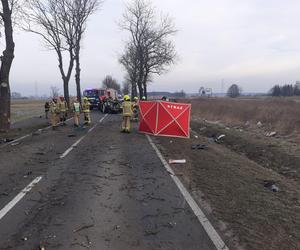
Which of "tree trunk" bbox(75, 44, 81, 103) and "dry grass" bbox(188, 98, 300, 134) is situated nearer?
"dry grass" bbox(188, 98, 300, 134)

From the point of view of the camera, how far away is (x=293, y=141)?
2097cm

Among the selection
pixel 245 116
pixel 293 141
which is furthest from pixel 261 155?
pixel 245 116

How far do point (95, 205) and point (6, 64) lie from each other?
17.2m

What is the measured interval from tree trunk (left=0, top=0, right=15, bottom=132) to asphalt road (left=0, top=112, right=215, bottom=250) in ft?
31.8

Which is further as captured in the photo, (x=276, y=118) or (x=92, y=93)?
(x=92, y=93)

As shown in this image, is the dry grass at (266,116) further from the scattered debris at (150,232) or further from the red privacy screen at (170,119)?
the scattered debris at (150,232)

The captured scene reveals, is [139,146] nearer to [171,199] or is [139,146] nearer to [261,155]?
[261,155]

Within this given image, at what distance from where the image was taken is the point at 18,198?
876cm

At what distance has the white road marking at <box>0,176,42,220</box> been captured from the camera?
7.81 metres

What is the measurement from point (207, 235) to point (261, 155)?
40.2 feet

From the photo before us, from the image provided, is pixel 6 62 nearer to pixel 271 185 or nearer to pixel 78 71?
pixel 271 185

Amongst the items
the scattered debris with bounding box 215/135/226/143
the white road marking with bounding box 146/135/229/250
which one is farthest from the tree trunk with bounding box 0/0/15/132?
the white road marking with bounding box 146/135/229/250

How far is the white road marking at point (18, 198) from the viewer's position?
25.6 ft

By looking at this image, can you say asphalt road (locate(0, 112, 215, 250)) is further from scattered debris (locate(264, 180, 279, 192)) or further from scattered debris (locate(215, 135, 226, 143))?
scattered debris (locate(215, 135, 226, 143))
